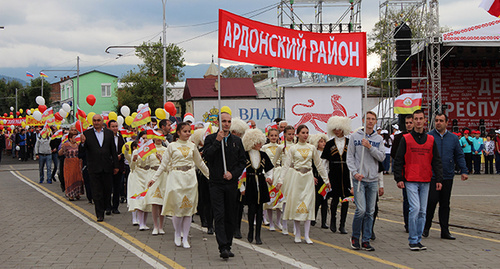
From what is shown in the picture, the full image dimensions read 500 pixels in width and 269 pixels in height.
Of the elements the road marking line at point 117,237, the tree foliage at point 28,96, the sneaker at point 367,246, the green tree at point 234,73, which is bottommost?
the road marking line at point 117,237

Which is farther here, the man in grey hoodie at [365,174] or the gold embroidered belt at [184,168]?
the gold embroidered belt at [184,168]

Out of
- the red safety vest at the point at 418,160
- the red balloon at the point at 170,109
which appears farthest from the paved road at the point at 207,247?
the red balloon at the point at 170,109

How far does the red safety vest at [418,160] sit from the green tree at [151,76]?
63.6m

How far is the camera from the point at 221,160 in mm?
8156

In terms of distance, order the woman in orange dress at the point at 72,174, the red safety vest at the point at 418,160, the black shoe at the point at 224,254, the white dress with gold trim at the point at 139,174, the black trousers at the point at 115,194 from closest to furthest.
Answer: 1. the black shoe at the point at 224,254
2. the red safety vest at the point at 418,160
3. the white dress with gold trim at the point at 139,174
4. the black trousers at the point at 115,194
5. the woman in orange dress at the point at 72,174

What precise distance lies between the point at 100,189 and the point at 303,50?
4845mm

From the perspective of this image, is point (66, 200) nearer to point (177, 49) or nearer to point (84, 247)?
point (84, 247)

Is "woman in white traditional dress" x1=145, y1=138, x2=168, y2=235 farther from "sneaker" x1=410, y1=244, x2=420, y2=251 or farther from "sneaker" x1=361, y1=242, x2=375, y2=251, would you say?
"sneaker" x1=410, y1=244, x2=420, y2=251

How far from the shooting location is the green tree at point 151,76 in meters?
71.5

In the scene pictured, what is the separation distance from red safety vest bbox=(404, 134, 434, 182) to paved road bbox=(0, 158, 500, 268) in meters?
1.04

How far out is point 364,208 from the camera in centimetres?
848

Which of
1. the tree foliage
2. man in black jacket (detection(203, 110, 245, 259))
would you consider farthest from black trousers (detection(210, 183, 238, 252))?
the tree foliage

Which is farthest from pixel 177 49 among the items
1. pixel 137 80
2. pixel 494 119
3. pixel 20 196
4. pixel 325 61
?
pixel 325 61

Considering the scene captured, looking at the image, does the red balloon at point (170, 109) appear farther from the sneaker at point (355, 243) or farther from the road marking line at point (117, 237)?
the sneaker at point (355, 243)
